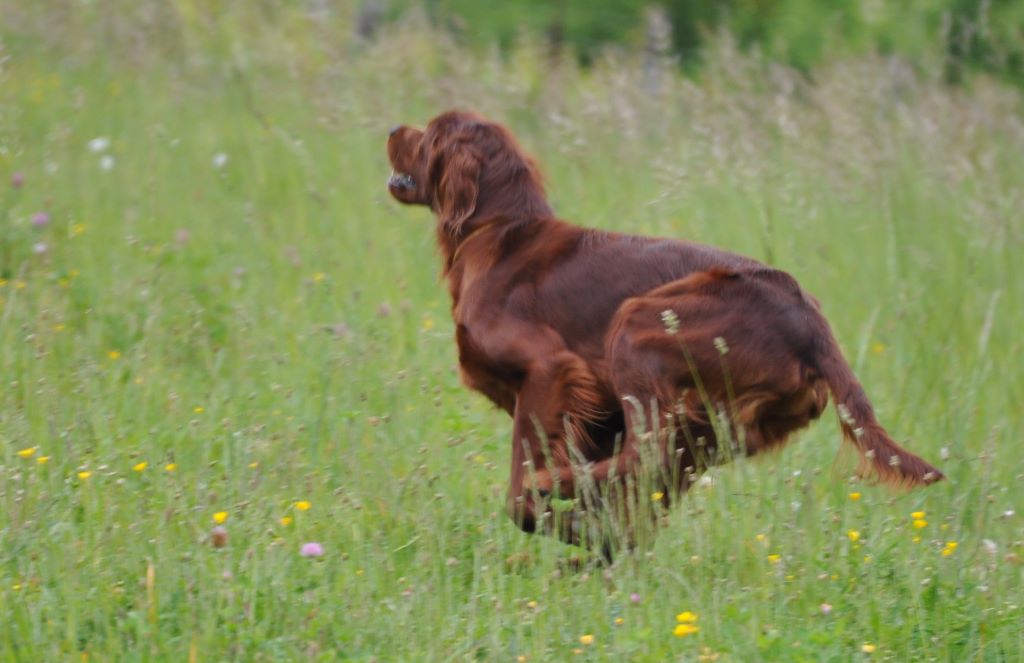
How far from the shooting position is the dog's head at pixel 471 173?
3.83 m

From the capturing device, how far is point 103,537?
9.64 ft

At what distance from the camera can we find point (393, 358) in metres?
4.78

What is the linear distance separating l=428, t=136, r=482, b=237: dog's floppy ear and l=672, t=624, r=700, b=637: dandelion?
1530mm

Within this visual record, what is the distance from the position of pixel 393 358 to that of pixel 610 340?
1543 mm

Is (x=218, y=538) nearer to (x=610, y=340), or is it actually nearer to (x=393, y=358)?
(x=610, y=340)

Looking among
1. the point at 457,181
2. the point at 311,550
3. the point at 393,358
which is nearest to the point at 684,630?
the point at 311,550

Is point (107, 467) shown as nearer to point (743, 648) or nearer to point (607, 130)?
point (743, 648)

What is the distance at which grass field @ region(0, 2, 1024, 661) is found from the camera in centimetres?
283

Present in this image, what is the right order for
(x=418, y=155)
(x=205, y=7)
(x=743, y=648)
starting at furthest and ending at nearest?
(x=205, y=7) < (x=418, y=155) < (x=743, y=648)

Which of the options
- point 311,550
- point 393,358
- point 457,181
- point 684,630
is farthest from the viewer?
point 393,358

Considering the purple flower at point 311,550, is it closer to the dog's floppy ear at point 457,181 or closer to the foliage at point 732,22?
the dog's floppy ear at point 457,181

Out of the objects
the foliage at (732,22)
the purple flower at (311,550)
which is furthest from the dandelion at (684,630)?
the foliage at (732,22)

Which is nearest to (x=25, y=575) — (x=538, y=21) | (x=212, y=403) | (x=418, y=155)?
(x=212, y=403)

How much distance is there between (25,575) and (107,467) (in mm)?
631
